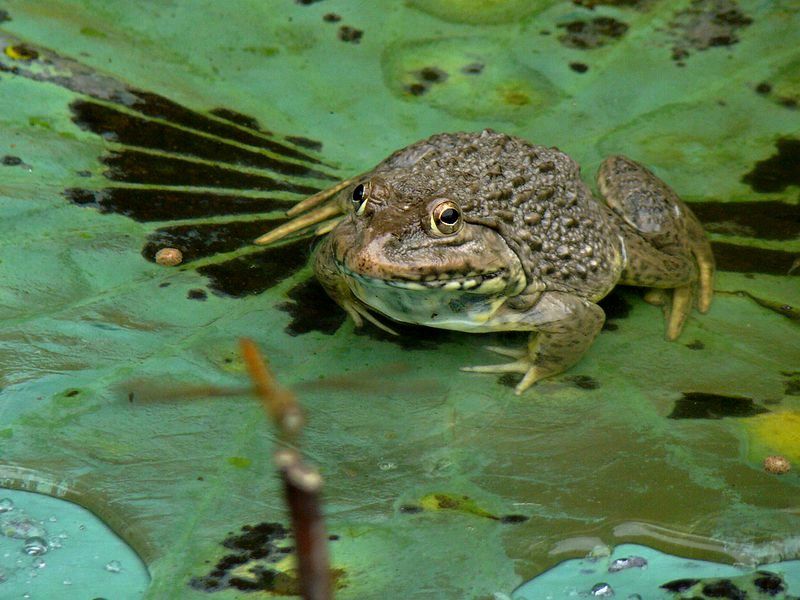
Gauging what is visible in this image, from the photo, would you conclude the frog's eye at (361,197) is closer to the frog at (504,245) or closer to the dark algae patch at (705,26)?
the frog at (504,245)

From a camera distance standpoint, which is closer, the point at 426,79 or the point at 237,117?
the point at 237,117

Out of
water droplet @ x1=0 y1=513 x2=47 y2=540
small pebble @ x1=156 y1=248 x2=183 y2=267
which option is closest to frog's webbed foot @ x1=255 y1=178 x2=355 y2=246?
small pebble @ x1=156 y1=248 x2=183 y2=267

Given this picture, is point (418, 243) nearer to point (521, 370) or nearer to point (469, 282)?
point (469, 282)

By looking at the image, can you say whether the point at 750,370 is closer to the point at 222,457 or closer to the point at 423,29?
the point at 222,457

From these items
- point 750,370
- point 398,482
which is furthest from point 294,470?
point 750,370

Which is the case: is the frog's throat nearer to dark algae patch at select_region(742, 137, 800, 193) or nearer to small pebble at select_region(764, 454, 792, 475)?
small pebble at select_region(764, 454, 792, 475)

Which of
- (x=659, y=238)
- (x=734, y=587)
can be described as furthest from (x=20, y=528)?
(x=659, y=238)

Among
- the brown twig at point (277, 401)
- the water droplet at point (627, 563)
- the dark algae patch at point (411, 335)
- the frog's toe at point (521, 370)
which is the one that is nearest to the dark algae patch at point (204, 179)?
the dark algae patch at point (411, 335)

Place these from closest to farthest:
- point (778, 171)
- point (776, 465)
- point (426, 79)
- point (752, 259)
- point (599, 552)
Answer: point (599, 552) → point (776, 465) → point (752, 259) → point (778, 171) → point (426, 79)
